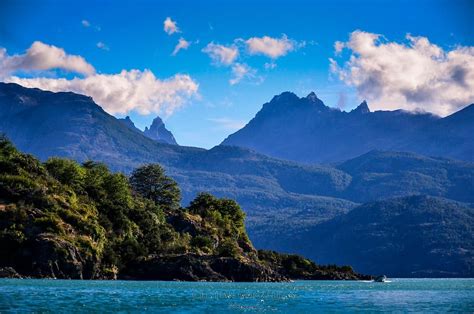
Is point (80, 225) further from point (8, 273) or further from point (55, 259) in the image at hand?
point (8, 273)

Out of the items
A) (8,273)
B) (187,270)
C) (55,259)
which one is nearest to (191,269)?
(187,270)

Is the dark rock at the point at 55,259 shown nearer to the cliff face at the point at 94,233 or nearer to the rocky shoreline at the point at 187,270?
the cliff face at the point at 94,233

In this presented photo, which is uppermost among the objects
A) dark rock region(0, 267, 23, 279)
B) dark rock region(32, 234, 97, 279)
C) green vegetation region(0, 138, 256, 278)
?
green vegetation region(0, 138, 256, 278)

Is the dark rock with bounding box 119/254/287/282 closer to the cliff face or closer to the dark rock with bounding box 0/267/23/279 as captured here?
the cliff face

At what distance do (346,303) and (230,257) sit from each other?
250 feet

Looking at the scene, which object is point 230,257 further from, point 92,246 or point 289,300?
point 289,300

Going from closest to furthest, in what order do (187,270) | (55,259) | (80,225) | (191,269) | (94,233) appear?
(55,259), (80,225), (187,270), (94,233), (191,269)

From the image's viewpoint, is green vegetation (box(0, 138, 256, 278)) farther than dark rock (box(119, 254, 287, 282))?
No

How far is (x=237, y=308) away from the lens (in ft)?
244

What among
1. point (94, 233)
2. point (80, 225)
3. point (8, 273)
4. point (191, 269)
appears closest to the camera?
point (8, 273)

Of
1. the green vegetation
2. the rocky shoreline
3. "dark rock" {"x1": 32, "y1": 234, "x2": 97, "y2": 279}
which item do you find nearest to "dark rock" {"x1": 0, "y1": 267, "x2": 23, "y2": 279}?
the green vegetation

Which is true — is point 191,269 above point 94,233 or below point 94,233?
below

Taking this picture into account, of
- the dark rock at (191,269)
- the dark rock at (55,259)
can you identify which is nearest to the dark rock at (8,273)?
the dark rock at (55,259)

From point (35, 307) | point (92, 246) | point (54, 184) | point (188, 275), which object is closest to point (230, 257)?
point (188, 275)
